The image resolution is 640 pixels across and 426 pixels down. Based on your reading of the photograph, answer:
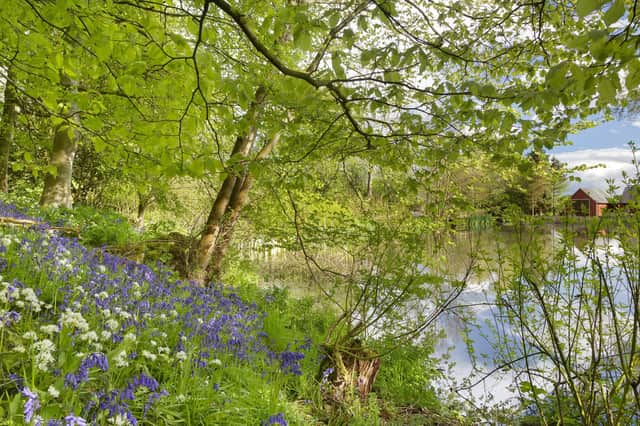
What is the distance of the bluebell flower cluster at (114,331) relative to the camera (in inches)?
80.5

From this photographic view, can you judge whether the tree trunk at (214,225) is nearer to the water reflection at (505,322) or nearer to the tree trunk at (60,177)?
the water reflection at (505,322)

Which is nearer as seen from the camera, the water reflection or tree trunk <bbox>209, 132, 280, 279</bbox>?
the water reflection

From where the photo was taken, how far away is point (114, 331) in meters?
2.62

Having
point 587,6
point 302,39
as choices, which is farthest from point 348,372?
point 587,6

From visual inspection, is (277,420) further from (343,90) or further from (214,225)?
(214,225)

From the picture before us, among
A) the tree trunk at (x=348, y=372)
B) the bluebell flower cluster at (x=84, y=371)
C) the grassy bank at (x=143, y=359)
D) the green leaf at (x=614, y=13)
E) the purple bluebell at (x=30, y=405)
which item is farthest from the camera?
the tree trunk at (x=348, y=372)

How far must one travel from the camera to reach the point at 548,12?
3949mm

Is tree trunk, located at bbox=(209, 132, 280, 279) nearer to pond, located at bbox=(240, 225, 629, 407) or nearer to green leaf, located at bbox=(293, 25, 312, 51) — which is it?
pond, located at bbox=(240, 225, 629, 407)

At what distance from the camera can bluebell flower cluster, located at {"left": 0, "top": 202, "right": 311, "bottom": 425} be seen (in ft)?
6.71

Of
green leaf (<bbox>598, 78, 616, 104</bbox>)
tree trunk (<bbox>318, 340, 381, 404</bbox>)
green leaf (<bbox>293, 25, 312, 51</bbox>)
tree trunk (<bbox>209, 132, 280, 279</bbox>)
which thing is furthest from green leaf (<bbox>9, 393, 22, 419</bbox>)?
tree trunk (<bbox>209, 132, 280, 279</bbox>)

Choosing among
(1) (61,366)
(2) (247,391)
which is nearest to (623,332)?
(2) (247,391)

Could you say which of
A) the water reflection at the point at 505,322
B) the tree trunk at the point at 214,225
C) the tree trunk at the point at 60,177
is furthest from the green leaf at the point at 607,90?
the tree trunk at the point at 60,177

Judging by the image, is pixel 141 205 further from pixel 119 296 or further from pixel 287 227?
pixel 119 296

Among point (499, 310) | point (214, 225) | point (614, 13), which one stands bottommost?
point (499, 310)
